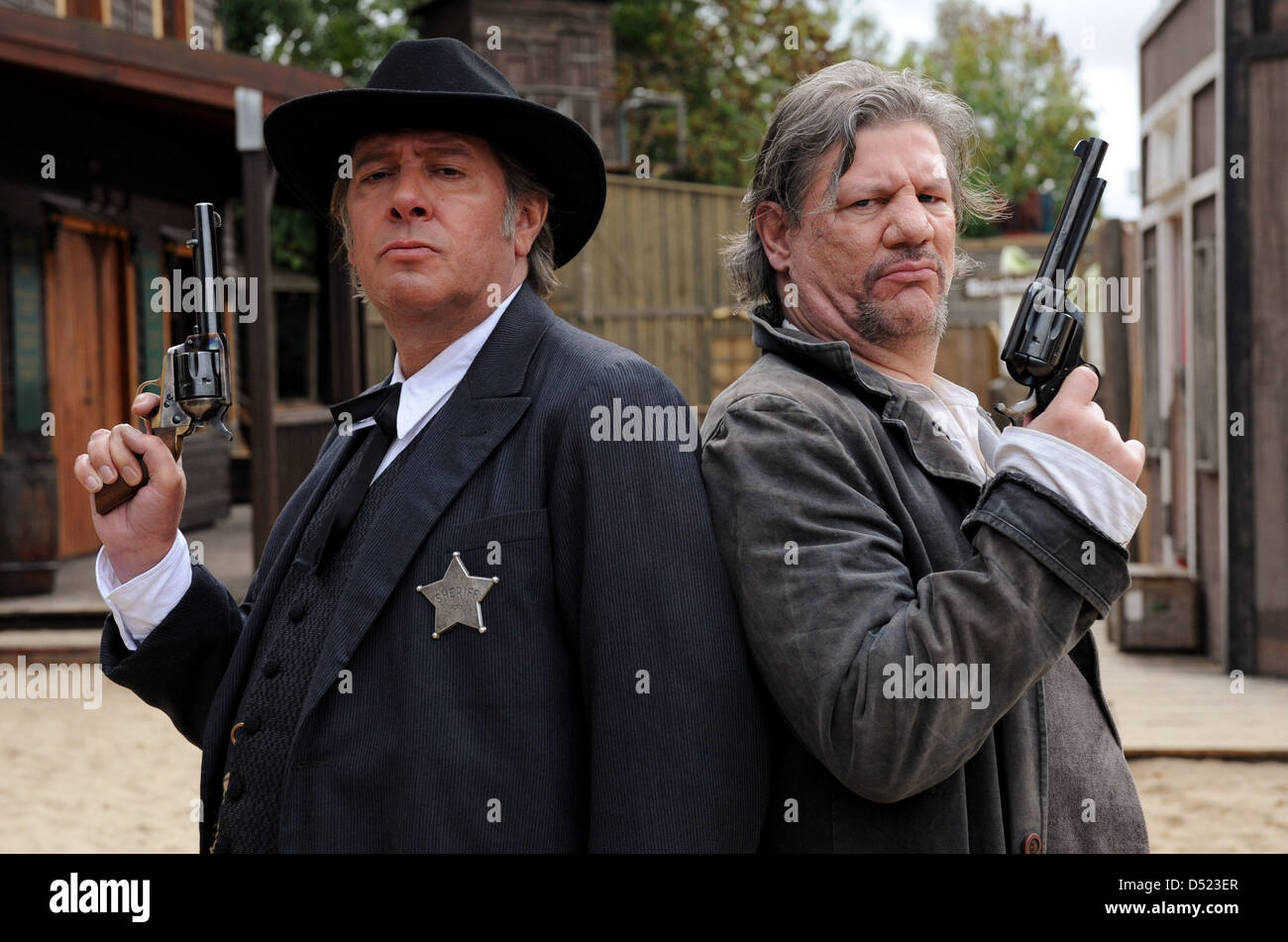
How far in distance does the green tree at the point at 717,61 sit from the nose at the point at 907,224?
27.9m

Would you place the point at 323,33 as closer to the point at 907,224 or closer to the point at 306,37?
the point at 306,37

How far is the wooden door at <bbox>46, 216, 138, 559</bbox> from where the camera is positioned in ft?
35.6

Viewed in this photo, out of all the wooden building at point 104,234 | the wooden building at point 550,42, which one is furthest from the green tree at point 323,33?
the wooden building at point 104,234

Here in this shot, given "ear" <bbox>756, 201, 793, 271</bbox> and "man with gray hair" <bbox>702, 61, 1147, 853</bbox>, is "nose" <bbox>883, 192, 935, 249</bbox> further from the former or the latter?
"ear" <bbox>756, 201, 793, 271</bbox>

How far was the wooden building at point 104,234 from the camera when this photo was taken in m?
8.52

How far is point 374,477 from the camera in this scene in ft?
6.67

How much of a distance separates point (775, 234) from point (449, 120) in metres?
0.52

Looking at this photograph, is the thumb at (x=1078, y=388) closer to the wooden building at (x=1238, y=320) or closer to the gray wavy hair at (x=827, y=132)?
the gray wavy hair at (x=827, y=132)

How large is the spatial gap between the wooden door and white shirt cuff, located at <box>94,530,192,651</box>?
29.2ft

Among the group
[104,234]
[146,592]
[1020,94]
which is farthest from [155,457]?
[1020,94]

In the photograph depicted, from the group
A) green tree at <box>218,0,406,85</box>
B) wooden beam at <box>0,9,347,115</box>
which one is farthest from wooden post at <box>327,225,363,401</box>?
green tree at <box>218,0,406,85</box>
